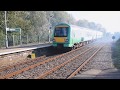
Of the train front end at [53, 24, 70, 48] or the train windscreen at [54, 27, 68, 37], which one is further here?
the train windscreen at [54, 27, 68, 37]

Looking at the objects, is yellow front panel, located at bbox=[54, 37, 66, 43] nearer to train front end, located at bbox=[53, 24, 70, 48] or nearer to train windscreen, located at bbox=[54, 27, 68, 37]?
train front end, located at bbox=[53, 24, 70, 48]

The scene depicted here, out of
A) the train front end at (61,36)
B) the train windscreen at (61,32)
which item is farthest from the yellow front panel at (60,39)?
the train windscreen at (61,32)

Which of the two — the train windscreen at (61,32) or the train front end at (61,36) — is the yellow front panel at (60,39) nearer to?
the train front end at (61,36)

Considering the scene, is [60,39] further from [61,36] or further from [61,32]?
[61,32]

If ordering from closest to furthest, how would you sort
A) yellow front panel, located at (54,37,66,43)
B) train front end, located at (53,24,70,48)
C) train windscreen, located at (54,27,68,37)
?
train front end, located at (53,24,70,48) → yellow front panel, located at (54,37,66,43) → train windscreen, located at (54,27,68,37)

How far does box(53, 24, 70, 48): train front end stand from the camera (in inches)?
744

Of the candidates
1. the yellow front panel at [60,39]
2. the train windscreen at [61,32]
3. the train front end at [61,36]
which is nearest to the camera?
the train front end at [61,36]

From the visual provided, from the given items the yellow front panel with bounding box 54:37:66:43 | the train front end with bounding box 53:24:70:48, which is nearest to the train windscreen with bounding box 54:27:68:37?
the train front end with bounding box 53:24:70:48

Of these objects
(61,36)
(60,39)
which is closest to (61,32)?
(61,36)

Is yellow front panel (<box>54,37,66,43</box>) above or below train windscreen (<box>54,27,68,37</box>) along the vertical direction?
below

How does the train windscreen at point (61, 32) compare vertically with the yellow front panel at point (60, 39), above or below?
above

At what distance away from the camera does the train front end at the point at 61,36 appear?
18906 mm

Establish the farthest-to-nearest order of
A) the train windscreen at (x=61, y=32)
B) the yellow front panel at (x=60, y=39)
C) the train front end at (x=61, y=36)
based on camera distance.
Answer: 1. the train windscreen at (x=61, y=32)
2. the yellow front panel at (x=60, y=39)
3. the train front end at (x=61, y=36)
